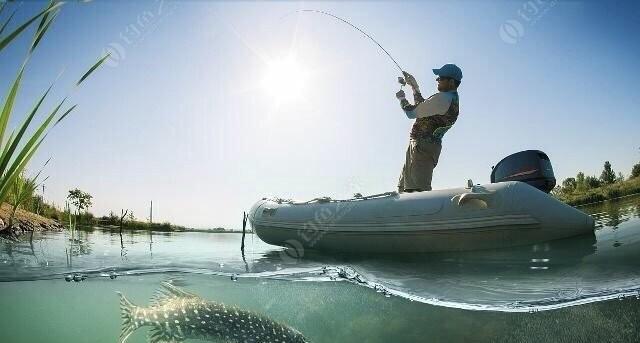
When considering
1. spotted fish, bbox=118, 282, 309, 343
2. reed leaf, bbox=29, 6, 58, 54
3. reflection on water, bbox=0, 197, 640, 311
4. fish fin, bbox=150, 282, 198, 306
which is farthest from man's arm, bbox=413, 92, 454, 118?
reed leaf, bbox=29, 6, 58, 54

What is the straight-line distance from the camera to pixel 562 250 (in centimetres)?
511

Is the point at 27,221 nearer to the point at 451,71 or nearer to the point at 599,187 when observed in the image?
the point at 451,71

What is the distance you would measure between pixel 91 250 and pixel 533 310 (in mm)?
9548

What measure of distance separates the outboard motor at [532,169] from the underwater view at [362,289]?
3.59 feet

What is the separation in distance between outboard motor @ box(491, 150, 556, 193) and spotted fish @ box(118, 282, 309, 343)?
14.3ft

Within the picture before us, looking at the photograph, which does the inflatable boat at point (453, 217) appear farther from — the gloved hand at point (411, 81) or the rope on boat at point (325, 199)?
the gloved hand at point (411, 81)

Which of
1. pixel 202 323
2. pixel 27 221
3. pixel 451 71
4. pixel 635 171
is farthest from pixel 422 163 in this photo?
pixel 27 221

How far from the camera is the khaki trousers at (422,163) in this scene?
710 centimetres

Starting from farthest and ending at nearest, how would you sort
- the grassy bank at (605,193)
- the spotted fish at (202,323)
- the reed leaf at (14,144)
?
the grassy bank at (605,193), the spotted fish at (202,323), the reed leaf at (14,144)

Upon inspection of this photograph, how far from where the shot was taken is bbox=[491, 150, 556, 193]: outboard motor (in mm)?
6258

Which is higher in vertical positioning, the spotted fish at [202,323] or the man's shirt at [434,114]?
the man's shirt at [434,114]

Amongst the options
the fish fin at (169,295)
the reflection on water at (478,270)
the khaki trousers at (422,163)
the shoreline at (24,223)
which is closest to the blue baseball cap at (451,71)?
the khaki trousers at (422,163)

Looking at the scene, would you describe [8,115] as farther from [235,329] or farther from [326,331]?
[326,331]

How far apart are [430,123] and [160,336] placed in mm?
5319
